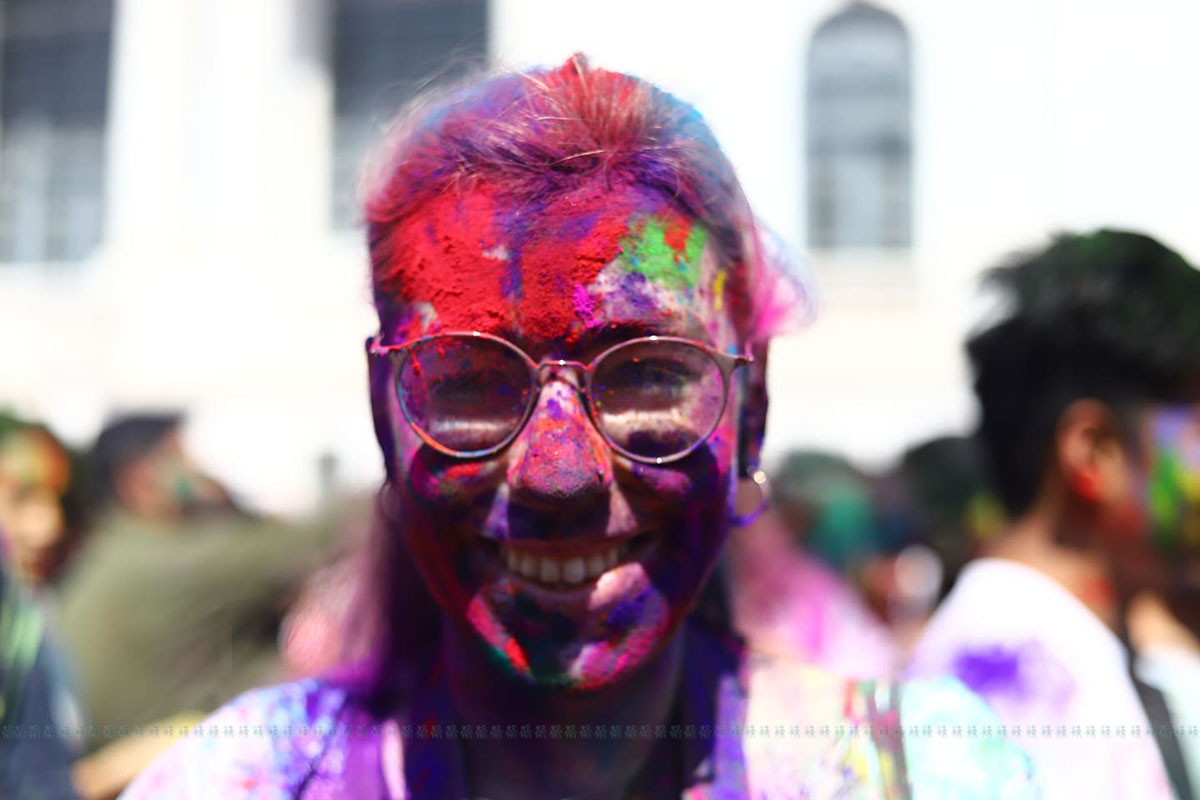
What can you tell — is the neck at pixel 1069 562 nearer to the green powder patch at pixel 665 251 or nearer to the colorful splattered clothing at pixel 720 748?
the colorful splattered clothing at pixel 720 748

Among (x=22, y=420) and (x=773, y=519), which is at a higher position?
(x=22, y=420)

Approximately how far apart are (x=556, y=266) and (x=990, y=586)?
1261mm

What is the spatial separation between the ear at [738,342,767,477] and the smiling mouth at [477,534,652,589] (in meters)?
0.25

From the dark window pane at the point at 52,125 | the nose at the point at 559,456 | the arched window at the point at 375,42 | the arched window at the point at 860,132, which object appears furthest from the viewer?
the dark window pane at the point at 52,125

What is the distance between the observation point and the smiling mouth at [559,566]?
123 centimetres

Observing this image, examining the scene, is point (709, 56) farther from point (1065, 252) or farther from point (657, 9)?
point (1065, 252)

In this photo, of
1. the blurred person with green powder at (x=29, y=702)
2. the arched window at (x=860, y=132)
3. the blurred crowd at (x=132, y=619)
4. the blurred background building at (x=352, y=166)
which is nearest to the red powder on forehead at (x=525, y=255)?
the blurred crowd at (x=132, y=619)

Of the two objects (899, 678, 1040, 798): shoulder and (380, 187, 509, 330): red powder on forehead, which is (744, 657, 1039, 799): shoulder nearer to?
(899, 678, 1040, 798): shoulder

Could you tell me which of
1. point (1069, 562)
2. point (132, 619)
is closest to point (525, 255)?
point (1069, 562)

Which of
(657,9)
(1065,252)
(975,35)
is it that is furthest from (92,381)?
(1065,252)

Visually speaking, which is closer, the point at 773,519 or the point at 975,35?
the point at 773,519

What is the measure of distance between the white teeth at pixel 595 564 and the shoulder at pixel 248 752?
1.27 feet

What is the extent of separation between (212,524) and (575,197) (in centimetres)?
218

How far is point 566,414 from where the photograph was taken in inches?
47.2
